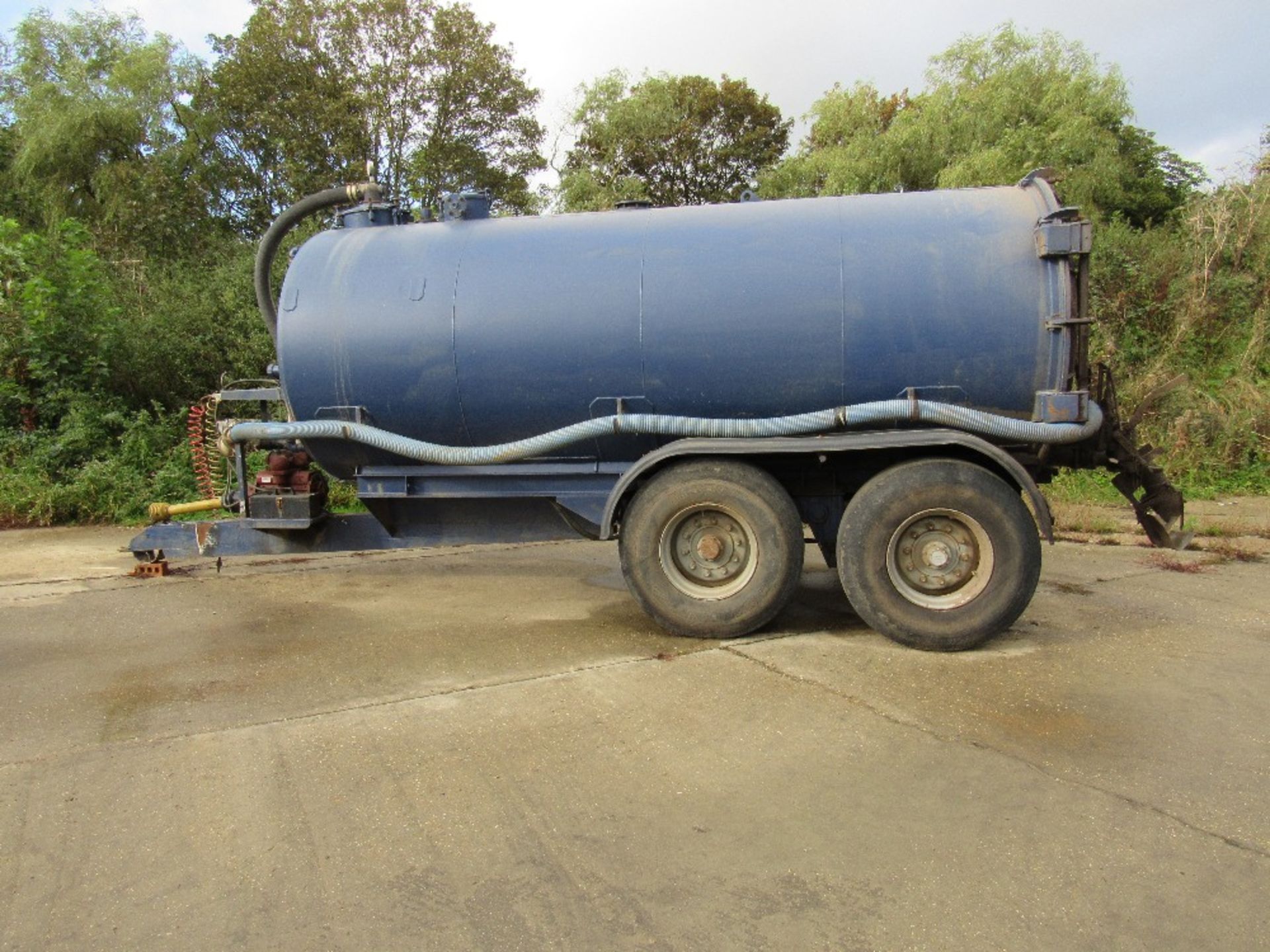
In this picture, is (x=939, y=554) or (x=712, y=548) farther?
(x=712, y=548)

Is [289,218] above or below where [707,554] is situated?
above

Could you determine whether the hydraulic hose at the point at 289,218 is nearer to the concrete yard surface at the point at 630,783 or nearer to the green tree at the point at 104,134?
the concrete yard surface at the point at 630,783

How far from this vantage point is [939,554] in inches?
205

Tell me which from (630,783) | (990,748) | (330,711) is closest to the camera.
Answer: (630,783)

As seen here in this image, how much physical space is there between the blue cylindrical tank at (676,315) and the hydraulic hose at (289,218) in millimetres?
567

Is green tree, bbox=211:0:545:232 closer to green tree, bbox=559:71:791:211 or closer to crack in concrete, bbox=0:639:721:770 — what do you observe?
green tree, bbox=559:71:791:211

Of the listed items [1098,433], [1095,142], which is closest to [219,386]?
[1098,433]

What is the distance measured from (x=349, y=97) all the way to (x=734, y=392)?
60.9 feet

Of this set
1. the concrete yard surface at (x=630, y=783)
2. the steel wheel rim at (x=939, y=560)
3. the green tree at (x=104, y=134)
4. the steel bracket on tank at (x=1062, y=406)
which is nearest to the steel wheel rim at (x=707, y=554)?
the concrete yard surface at (x=630, y=783)

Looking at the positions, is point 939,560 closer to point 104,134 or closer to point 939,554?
point 939,554

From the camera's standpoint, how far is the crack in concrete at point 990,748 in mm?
3129

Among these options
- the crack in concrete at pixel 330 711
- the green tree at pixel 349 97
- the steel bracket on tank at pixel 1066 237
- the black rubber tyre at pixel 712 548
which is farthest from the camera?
the green tree at pixel 349 97

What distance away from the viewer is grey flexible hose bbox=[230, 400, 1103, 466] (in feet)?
16.9

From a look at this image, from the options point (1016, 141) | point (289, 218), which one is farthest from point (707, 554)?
point (1016, 141)
